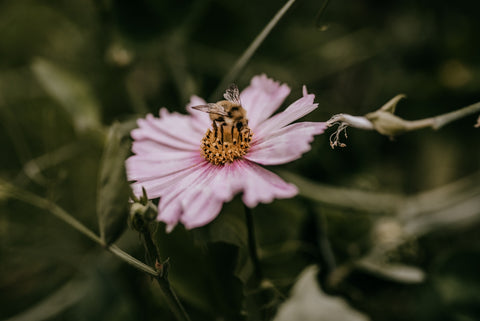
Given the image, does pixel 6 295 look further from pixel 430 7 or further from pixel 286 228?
pixel 430 7

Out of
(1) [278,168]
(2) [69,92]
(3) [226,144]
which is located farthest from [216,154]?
(2) [69,92]

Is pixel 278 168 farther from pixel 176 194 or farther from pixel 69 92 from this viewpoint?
pixel 69 92

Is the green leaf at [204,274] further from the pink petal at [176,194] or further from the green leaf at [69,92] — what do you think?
the green leaf at [69,92]

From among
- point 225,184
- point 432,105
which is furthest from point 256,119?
point 432,105

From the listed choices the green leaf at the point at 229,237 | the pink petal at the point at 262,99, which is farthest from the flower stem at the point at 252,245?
the pink petal at the point at 262,99

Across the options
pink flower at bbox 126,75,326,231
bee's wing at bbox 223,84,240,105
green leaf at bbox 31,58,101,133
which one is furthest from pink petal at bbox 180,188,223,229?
green leaf at bbox 31,58,101,133

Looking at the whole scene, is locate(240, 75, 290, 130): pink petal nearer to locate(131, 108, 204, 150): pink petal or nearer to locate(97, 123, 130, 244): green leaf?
locate(131, 108, 204, 150): pink petal
